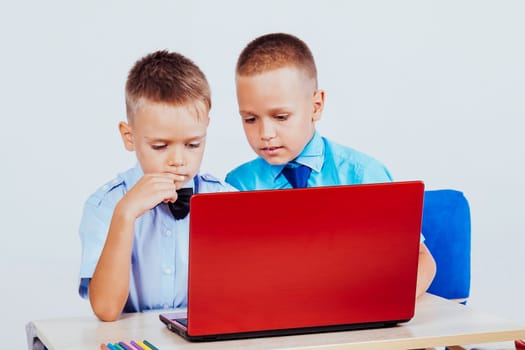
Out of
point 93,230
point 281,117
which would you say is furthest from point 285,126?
point 93,230

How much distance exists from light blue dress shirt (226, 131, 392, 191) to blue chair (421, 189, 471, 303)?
0.19 meters

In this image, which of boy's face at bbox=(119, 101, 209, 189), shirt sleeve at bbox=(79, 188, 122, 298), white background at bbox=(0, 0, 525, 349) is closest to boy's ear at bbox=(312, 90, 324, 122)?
boy's face at bbox=(119, 101, 209, 189)

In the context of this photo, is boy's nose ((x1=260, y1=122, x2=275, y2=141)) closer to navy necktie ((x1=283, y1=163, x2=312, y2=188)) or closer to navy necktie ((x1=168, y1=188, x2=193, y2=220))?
navy necktie ((x1=283, y1=163, x2=312, y2=188))

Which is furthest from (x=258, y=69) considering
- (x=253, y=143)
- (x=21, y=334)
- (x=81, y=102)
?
(x=81, y=102)

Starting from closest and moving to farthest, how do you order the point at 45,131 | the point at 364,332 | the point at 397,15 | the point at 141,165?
the point at 364,332
the point at 141,165
the point at 45,131
the point at 397,15

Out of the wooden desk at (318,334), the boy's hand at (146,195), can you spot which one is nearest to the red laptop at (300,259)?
the wooden desk at (318,334)

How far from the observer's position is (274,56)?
2963mm

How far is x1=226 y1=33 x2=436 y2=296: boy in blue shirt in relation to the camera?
2865 millimetres

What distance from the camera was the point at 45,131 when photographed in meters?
6.12

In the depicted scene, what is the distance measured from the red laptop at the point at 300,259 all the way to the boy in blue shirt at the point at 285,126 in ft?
2.03

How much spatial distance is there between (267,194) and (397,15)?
4872 millimetres

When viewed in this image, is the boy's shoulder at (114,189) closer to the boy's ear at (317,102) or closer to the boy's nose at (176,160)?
the boy's nose at (176,160)

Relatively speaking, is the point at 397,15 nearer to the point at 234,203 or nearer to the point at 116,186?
the point at 116,186

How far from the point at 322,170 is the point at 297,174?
0.08 metres
